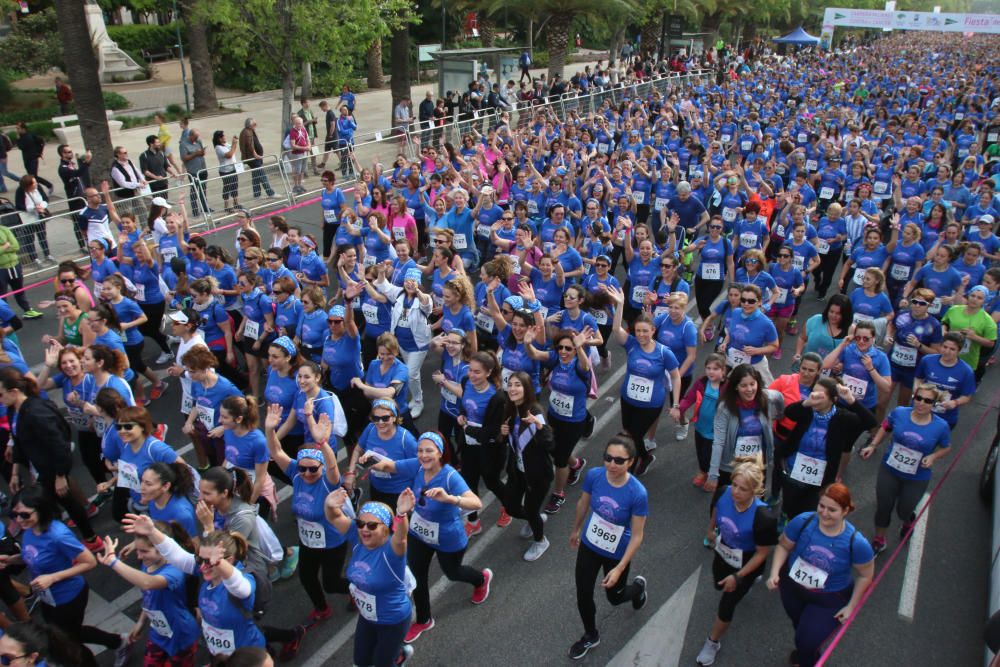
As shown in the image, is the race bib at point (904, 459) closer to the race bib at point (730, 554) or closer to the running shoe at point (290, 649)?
the race bib at point (730, 554)

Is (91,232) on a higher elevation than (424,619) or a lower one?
higher

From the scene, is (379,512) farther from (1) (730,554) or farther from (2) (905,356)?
(2) (905,356)

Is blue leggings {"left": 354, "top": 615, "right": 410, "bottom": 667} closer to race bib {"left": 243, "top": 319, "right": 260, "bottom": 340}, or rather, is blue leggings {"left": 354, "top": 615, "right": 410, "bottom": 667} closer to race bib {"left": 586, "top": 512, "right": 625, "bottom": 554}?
race bib {"left": 586, "top": 512, "right": 625, "bottom": 554}

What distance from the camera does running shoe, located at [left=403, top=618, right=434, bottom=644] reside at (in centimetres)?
492

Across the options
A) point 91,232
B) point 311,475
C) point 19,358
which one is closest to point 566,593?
point 311,475

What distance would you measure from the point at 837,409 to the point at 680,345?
5.66 feet

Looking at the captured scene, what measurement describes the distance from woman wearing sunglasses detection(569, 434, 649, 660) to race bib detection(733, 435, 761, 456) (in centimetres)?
135

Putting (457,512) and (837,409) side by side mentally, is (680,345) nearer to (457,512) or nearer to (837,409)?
(837,409)

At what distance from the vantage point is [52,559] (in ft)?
14.1

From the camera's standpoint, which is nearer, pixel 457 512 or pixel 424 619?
pixel 457 512

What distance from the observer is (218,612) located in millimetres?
3867

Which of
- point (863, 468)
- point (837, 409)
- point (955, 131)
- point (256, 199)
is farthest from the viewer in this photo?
point (955, 131)

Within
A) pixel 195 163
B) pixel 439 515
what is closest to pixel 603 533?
pixel 439 515

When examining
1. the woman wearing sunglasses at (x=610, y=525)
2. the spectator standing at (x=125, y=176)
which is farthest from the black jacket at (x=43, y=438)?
the spectator standing at (x=125, y=176)
